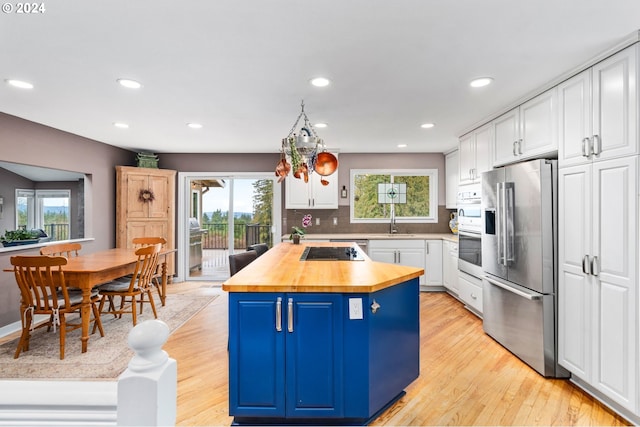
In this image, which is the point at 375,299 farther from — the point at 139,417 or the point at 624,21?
the point at 624,21

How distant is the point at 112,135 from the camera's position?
15.4 feet

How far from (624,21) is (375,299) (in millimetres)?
2092

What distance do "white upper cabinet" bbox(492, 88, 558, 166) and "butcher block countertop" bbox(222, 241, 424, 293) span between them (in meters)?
1.57

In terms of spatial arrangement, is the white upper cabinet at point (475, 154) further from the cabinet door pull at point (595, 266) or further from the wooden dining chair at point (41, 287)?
the wooden dining chair at point (41, 287)

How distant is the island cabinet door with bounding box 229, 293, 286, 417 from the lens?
6.70 feet

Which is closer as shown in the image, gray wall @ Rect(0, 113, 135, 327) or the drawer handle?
the drawer handle

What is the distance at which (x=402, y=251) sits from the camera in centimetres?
540

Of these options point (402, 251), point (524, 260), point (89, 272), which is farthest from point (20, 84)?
point (402, 251)

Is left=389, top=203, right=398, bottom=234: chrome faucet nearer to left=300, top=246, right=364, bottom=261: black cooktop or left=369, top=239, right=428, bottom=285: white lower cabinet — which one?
left=369, top=239, right=428, bottom=285: white lower cabinet

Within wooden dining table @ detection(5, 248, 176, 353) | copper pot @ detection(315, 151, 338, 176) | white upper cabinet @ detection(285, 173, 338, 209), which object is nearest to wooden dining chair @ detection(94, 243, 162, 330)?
wooden dining table @ detection(5, 248, 176, 353)

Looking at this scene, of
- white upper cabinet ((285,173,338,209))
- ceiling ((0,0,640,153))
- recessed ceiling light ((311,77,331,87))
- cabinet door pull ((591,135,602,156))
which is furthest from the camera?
white upper cabinet ((285,173,338,209))

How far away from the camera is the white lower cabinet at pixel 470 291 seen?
4.04 metres

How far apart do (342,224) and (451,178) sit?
2.05m

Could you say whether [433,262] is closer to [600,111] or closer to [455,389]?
[455,389]
